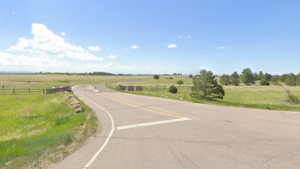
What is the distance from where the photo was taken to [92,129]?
7789 millimetres

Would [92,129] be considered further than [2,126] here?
No

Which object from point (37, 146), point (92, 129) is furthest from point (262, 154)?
point (37, 146)

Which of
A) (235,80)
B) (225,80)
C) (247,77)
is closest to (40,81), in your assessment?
(225,80)

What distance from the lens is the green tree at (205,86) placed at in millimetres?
20148

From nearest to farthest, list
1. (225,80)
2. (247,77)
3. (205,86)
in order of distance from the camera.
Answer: (205,86)
(225,80)
(247,77)

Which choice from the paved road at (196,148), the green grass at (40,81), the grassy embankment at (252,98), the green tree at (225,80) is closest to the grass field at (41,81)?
the green grass at (40,81)

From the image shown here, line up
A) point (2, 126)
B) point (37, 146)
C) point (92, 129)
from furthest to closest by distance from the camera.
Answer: point (2, 126)
point (92, 129)
point (37, 146)

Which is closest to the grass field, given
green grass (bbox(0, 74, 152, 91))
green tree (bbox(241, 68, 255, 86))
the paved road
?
green grass (bbox(0, 74, 152, 91))

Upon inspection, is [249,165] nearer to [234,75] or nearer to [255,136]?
[255,136]

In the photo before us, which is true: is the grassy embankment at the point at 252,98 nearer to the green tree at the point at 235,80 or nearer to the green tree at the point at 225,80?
the green tree at the point at 225,80

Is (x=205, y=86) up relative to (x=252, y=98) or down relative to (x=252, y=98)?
up

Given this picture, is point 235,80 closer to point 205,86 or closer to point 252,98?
point 252,98

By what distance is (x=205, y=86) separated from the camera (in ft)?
65.9

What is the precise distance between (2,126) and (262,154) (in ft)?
50.9
